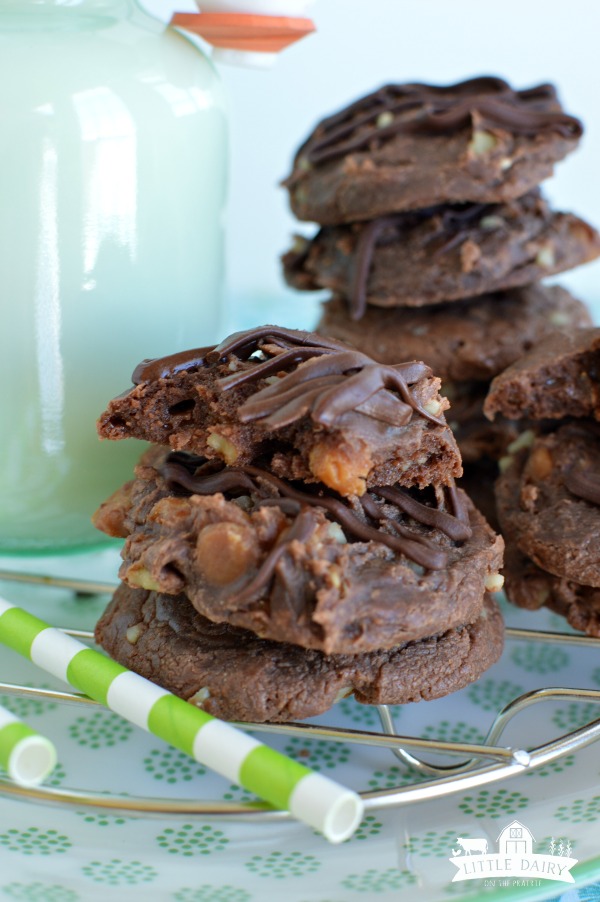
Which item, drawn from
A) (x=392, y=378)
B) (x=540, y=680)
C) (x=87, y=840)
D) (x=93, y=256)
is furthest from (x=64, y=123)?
(x=540, y=680)

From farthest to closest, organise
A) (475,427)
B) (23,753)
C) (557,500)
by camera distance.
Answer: (475,427), (557,500), (23,753)

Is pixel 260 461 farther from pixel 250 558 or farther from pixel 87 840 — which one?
pixel 87 840

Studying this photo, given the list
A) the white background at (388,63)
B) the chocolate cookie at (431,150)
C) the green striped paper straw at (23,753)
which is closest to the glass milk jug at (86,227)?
the chocolate cookie at (431,150)

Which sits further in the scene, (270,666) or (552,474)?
(552,474)

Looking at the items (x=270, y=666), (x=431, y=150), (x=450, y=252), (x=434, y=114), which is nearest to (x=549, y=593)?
(x=270, y=666)

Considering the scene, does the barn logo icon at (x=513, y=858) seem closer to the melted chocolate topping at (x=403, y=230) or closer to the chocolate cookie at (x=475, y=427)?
the chocolate cookie at (x=475, y=427)

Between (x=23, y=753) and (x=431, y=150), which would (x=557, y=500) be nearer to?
(x=431, y=150)
